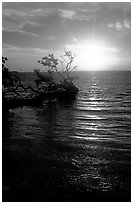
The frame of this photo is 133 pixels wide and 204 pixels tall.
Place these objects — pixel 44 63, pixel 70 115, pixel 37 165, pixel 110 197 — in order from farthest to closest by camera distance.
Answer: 1. pixel 44 63
2. pixel 70 115
3. pixel 37 165
4. pixel 110 197

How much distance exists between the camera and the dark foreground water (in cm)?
1338

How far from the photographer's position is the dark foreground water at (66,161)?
43.9ft

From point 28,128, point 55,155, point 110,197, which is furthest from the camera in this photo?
point 28,128

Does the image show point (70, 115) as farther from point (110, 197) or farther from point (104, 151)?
point (110, 197)

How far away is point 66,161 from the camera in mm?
17750

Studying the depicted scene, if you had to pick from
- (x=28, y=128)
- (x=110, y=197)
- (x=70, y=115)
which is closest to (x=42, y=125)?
(x=28, y=128)

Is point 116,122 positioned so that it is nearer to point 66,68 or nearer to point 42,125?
point 42,125

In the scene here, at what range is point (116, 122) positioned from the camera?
31328 mm

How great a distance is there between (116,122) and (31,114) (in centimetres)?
1356

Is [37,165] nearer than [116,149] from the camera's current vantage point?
Yes

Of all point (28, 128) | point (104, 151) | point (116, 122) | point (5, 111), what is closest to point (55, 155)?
Answer: point (104, 151)

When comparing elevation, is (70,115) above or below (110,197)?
above

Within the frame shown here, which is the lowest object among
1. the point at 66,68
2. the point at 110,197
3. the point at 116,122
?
the point at 110,197

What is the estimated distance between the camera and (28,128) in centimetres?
2800
